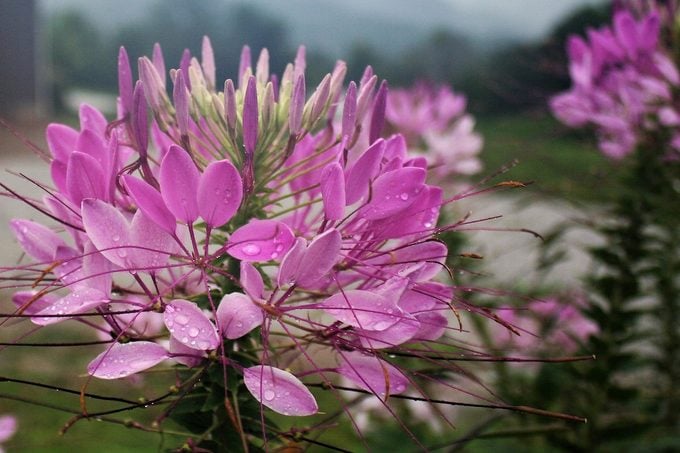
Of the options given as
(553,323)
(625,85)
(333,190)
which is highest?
(333,190)

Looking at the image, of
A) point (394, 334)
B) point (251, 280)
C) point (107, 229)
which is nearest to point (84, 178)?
point (107, 229)

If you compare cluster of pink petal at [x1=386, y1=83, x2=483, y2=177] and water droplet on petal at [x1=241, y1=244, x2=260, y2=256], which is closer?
water droplet on petal at [x1=241, y1=244, x2=260, y2=256]

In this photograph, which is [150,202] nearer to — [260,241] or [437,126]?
[260,241]

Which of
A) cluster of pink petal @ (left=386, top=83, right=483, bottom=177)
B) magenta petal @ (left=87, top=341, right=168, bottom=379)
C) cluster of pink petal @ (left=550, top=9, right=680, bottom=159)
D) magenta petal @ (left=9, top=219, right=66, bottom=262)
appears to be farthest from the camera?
cluster of pink petal @ (left=386, top=83, right=483, bottom=177)

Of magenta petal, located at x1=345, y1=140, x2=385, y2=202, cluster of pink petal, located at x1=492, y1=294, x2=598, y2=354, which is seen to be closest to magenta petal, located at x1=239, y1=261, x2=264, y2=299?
magenta petal, located at x1=345, y1=140, x2=385, y2=202

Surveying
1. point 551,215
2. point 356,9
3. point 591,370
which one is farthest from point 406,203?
point 356,9

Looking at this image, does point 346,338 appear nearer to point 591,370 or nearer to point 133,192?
point 133,192

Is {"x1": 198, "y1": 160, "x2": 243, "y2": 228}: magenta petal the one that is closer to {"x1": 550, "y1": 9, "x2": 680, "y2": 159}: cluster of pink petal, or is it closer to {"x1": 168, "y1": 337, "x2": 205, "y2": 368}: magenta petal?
{"x1": 168, "y1": 337, "x2": 205, "y2": 368}: magenta petal
